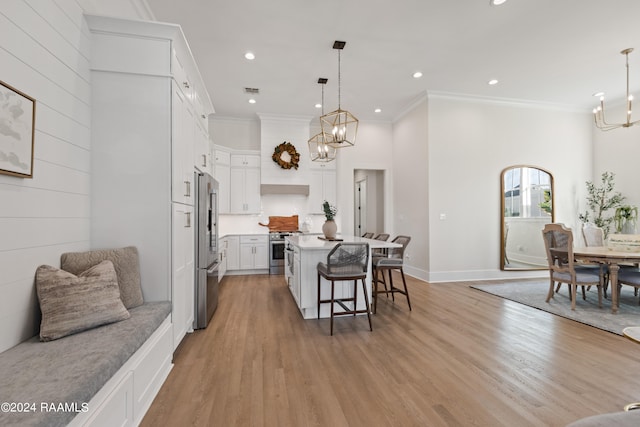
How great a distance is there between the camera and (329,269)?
9.53 ft

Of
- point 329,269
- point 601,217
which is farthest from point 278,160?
point 601,217

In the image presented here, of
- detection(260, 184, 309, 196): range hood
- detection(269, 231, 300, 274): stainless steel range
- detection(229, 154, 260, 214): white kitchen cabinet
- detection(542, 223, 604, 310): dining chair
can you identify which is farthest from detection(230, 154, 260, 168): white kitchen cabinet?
detection(542, 223, 604, 310): dining chair

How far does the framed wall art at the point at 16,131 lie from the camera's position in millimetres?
1388

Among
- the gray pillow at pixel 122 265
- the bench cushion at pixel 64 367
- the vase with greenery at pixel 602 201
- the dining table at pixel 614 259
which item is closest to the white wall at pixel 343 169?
the dining table at pixel 614 259

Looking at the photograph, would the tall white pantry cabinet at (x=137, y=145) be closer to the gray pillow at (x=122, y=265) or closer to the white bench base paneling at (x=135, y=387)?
the gray pillow at (x=122, y=265)

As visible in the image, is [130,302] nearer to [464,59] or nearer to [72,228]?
[72,228]

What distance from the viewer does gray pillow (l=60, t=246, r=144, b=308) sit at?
185 centimetres

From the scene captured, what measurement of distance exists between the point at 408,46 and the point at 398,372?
385 cm

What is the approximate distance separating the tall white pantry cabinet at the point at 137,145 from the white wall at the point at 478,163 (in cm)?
440

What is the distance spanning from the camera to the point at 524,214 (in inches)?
222

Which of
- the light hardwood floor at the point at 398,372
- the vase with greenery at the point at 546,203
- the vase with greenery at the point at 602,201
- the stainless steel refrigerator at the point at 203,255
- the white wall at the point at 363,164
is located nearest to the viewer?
the light hardwood floor at the point at 398,372

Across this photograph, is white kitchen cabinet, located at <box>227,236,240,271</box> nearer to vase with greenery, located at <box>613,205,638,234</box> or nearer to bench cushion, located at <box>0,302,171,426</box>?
bench cushion, located at <box>0,302,171,426</box>

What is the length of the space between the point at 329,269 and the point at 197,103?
2.41 m

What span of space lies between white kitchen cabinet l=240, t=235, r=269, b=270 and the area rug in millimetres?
3968
